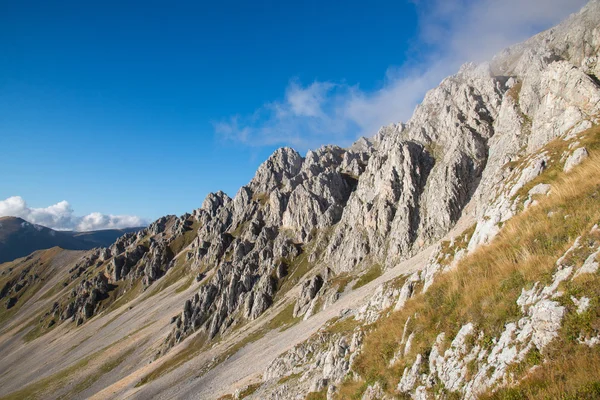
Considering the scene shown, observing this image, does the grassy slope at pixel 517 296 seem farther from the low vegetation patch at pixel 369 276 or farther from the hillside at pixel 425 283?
the low vegetation patch at pixel 369 276

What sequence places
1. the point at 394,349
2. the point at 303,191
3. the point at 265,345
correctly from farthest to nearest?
the point at 303,191 → the point at 265,345 → the point at 394,349

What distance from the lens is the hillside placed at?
10.5 m

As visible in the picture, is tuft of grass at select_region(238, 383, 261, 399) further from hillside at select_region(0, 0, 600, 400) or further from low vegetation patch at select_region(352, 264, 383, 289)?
low vegetation patch at select_region(352, 264, 383, 289)

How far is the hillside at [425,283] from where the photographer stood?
10.5 meters

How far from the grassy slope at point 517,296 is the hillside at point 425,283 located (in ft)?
0.22

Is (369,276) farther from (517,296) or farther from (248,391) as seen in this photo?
(517,296)

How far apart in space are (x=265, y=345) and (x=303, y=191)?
110 m

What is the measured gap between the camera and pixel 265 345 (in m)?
88.5

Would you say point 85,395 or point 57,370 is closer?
point 85,395

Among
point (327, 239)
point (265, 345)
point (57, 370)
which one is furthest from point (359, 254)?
point (57, 370)

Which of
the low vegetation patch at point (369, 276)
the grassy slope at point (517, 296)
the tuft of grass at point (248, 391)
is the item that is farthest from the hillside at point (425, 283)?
the low vegetation patch at point (369, 276)

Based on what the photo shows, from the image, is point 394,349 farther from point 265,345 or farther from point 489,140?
point 489,140

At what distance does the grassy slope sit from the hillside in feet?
0.22

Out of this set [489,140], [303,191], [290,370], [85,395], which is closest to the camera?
[290,370]
